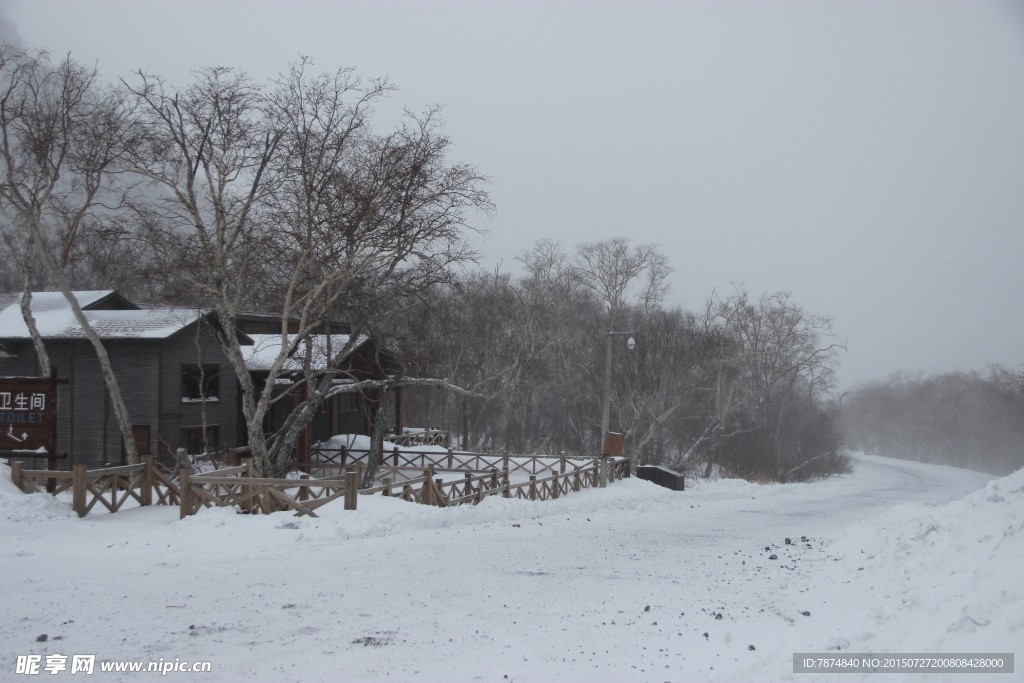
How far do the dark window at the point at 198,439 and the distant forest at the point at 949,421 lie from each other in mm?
55283

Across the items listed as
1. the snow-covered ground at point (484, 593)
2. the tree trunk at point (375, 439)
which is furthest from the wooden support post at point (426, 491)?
the tree trunk at point (375, 439)

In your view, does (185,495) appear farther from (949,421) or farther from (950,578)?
(949,421)

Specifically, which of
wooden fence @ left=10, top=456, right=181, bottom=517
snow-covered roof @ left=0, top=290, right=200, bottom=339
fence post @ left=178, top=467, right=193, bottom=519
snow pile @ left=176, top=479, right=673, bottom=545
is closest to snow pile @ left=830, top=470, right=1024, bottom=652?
snow pile @ left=176, top=479, right=673, bottom=545

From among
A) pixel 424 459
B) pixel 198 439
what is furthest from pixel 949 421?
pixel 198 439

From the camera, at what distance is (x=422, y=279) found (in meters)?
18.1

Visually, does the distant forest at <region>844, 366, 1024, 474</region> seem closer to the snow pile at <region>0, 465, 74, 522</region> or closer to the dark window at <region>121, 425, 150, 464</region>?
the dark window at <region>121, 425, 150, 464</region>

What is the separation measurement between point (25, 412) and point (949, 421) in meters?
83.5

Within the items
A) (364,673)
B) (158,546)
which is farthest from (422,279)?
(364,673)

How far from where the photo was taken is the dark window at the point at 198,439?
23.7 m

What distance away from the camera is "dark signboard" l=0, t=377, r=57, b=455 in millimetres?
14234

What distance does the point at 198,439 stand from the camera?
80.0 feet

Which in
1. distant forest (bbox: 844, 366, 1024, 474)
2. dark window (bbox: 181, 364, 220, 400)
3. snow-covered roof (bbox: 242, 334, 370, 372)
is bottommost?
distant forest (bbox: 844, 366, 1024, 474)

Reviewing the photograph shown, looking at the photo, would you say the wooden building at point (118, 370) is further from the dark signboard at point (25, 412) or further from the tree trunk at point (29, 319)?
the dark signboard at point (25, 412)

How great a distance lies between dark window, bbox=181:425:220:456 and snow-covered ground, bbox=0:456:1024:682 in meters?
10.9
